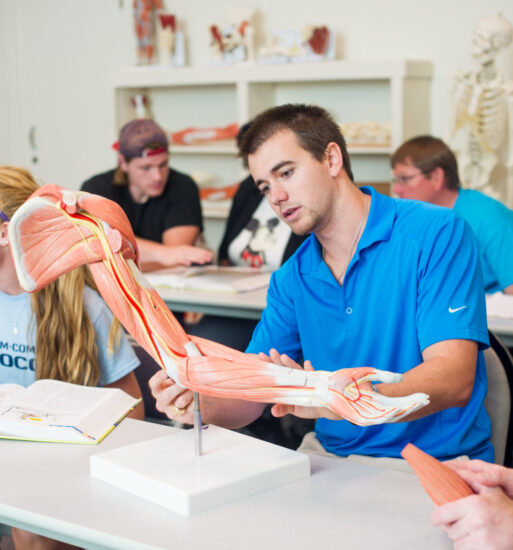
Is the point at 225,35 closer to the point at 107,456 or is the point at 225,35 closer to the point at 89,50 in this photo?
the point at 89,50

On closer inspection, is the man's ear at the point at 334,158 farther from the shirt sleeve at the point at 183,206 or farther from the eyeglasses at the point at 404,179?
the shirt sleeve at the point at 183,206

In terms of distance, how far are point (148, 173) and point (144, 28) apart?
1.71 metres

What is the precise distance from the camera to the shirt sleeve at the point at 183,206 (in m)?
3.65

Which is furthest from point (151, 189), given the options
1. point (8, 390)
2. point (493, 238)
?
point (8, 390)

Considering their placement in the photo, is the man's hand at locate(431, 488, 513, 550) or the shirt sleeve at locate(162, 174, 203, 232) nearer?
the man's hand at locate(431, 488, 513, 550)

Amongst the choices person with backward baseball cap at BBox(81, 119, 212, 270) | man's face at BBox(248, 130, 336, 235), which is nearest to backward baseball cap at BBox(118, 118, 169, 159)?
person with backward baseball cap at BBox(81, 119, 212, 270)

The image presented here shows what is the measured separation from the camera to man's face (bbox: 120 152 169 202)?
3.52m

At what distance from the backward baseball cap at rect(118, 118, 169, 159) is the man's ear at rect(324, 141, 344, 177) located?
1.90 meters

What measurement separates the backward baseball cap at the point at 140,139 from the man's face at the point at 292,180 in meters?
1.89

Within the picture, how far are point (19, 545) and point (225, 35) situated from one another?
140 inches

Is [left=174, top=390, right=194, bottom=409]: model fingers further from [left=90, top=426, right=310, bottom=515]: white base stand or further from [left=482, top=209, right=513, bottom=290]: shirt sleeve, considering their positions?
[left=482, top=209, right=513, bottom=290]: shirt sleeve

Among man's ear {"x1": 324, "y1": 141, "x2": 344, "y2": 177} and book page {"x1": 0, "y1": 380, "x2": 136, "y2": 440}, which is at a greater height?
man's ear {"x1": 324, "y1": 141, "x2": 344, "y2": 177}

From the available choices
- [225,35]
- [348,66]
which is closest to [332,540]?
[348,66]

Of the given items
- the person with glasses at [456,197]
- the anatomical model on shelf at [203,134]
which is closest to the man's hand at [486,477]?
the person with glasses at [456,197]
